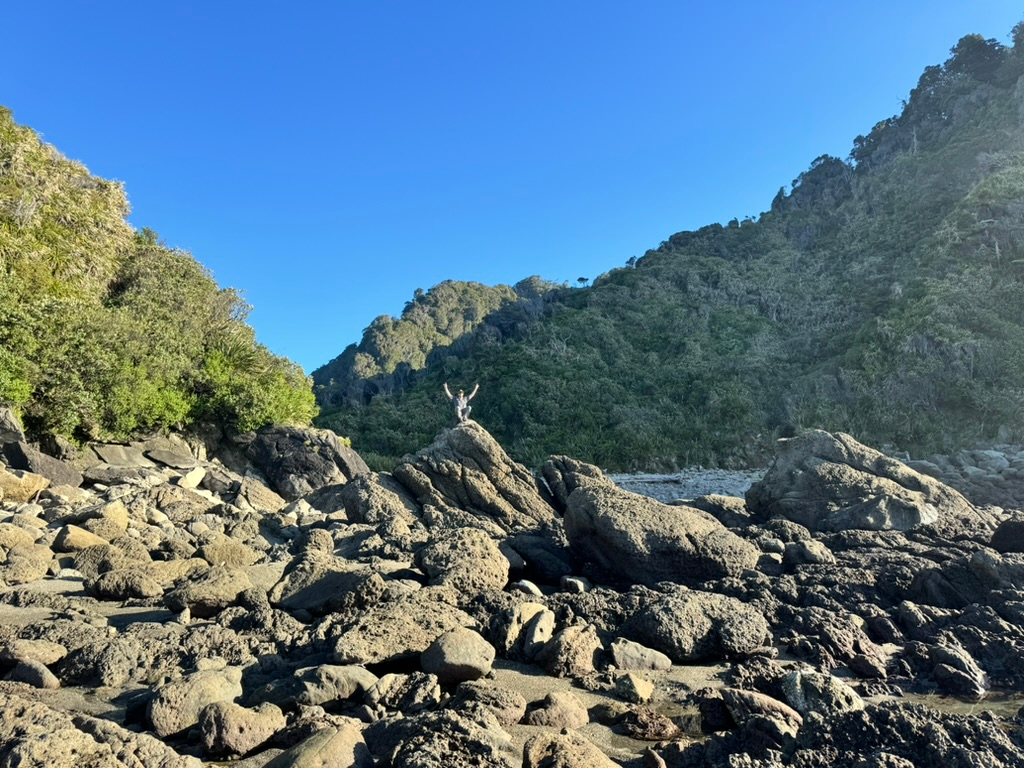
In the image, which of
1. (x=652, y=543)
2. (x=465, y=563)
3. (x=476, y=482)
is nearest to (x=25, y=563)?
(x=465, y=563)

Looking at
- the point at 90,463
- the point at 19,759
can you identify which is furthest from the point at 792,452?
the point at 90,463

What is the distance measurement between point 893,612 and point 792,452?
719 centimetres

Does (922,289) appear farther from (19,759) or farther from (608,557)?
(19,759)

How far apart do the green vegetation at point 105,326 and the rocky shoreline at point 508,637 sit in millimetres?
2865

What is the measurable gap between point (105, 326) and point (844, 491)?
17.7 m

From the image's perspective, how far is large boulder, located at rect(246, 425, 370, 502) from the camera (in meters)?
18.0

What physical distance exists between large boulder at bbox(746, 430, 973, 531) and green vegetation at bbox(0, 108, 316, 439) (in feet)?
47.4

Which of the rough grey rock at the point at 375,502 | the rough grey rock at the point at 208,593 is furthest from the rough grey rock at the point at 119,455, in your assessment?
the rough grey rock at the point at 208,593

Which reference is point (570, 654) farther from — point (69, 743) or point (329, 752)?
point (69, 743)

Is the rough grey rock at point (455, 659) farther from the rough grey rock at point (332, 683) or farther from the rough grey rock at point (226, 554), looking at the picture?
the rough grey rock at point (226, 554)

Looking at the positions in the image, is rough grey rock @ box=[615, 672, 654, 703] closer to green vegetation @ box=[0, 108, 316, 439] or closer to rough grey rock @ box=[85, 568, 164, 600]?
rough grey rock @ box=[85, 568, 164, 600]

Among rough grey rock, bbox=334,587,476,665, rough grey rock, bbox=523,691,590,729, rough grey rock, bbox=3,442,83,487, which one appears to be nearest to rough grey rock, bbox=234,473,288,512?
rough grey rock, bbox=3,442,83,487

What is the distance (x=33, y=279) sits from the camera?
1692 cm

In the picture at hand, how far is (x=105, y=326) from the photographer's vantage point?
53.7 ft
